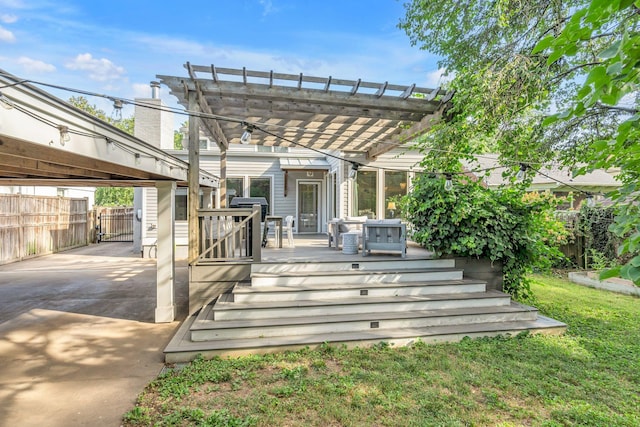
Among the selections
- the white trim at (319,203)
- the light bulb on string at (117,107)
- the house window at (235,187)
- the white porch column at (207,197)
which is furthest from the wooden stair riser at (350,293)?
the house window at (235,187)

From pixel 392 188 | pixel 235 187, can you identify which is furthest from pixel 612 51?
pixel 235 187

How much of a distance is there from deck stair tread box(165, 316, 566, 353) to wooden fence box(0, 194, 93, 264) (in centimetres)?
932

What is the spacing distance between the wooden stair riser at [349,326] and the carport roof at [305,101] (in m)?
2.43

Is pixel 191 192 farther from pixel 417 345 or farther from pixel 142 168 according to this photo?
pixel 417 345

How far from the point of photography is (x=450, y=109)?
5387 millimetres

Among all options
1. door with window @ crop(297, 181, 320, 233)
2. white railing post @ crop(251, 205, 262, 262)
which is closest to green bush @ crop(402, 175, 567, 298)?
white railing post @ crop(251, 205, 262, 262)

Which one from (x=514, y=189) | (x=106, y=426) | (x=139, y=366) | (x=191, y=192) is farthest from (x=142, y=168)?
(x=514, y=189)

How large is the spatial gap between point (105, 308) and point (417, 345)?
16.6 ft

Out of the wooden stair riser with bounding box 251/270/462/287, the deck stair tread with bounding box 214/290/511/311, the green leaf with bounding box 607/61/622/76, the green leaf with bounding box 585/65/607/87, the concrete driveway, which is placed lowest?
the concrete driveway

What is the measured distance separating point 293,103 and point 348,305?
336cm

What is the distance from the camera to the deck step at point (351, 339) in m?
3.76

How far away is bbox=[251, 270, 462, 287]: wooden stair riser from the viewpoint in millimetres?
4848

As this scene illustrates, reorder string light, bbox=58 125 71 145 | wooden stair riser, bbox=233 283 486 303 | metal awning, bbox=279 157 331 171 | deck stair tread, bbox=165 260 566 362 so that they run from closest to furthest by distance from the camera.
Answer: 1. string light, bbox=58 125 71 145
2. deck stair tread, bbox=165 260 566 362
3. wooden stair riser, bbox=233 283 486 303
4. metal awning, bbox=279 157 331 171

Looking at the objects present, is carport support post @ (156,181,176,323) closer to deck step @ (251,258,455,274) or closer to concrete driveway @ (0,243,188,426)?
concrete driveway @ (0,243,188,426)
